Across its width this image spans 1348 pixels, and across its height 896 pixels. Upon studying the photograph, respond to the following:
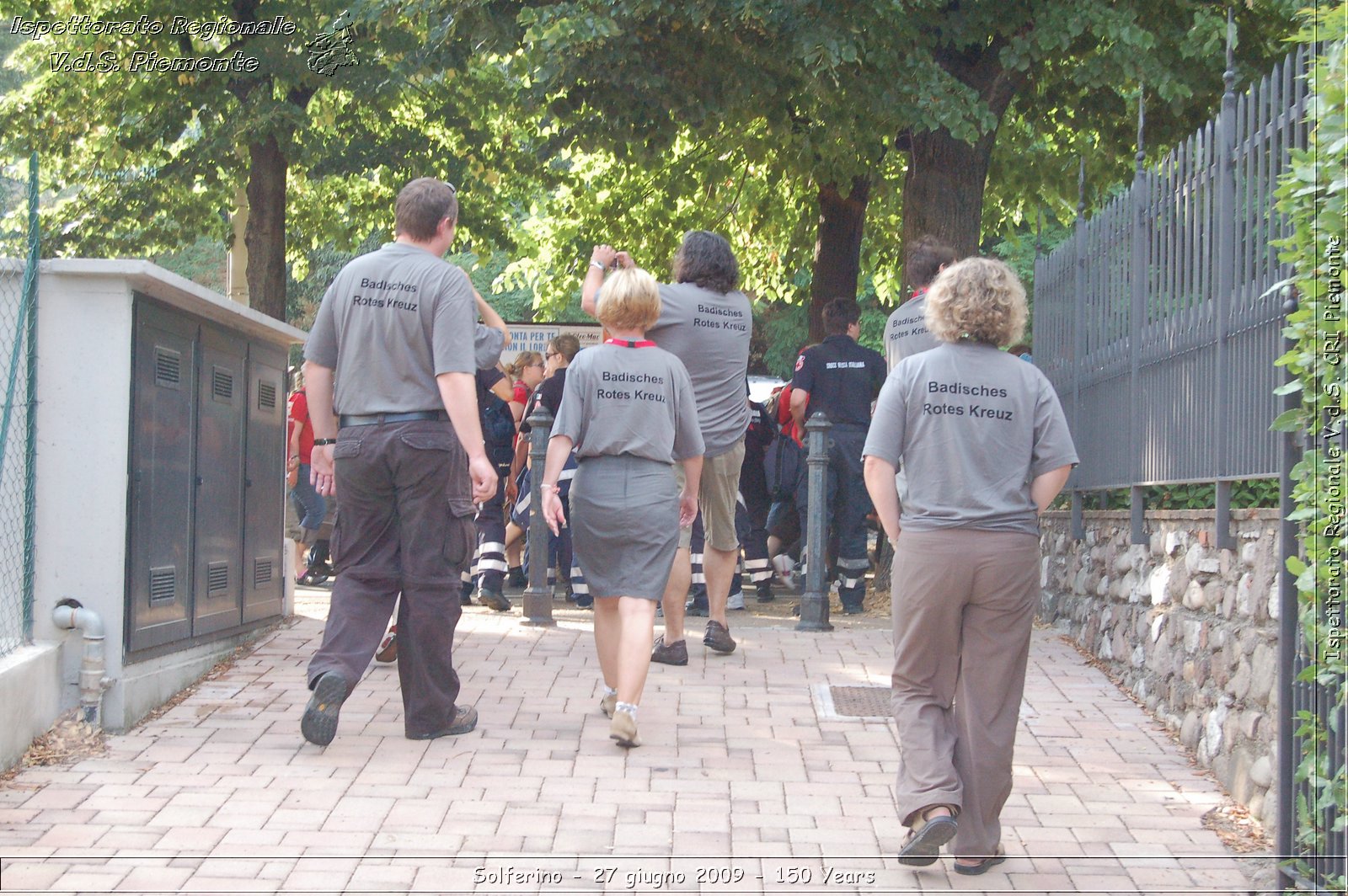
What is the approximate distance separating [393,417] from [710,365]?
7.17 ft

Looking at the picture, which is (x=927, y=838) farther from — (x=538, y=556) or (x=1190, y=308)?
(x=538, y=556)

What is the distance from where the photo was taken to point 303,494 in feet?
41.0

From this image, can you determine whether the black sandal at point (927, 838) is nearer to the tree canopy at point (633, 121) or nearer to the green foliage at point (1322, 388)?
the green foliage at point (1322, 388)

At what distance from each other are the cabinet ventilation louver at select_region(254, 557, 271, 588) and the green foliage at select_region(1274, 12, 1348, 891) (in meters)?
5.50

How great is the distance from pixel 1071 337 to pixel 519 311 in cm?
3779

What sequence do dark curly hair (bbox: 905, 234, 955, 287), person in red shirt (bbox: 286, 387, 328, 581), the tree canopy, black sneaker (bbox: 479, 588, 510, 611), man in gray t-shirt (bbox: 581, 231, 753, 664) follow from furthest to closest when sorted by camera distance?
person in red shirt (bbox: 286, 387, 328, 581) < the tree canopy < black sneaker (bbox: 479, 588, 510, 611) < man in gray t-shirt (bbox: 581, 231, 753, 664) < dark curly hair (bbox: 905, 234, 955, 287)

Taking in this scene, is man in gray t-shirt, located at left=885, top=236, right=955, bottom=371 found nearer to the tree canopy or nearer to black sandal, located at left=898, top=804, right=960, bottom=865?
the tree canopy

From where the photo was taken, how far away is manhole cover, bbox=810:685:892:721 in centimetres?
662

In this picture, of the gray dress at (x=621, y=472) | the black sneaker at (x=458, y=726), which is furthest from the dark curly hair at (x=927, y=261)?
the black sneaker at (x=458, y=726)

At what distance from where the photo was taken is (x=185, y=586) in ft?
21.9

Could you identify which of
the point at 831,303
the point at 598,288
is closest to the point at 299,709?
the point at 598,288

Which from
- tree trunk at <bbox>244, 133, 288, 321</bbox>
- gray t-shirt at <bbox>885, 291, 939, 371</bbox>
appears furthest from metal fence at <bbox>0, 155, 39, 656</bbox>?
tree trunk at <bbox>244, 133, 288, 321</bbox>

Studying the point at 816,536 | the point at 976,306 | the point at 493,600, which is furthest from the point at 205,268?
the point at 976,306

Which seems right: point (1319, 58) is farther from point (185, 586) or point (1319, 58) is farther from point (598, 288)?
point (185, 586)
